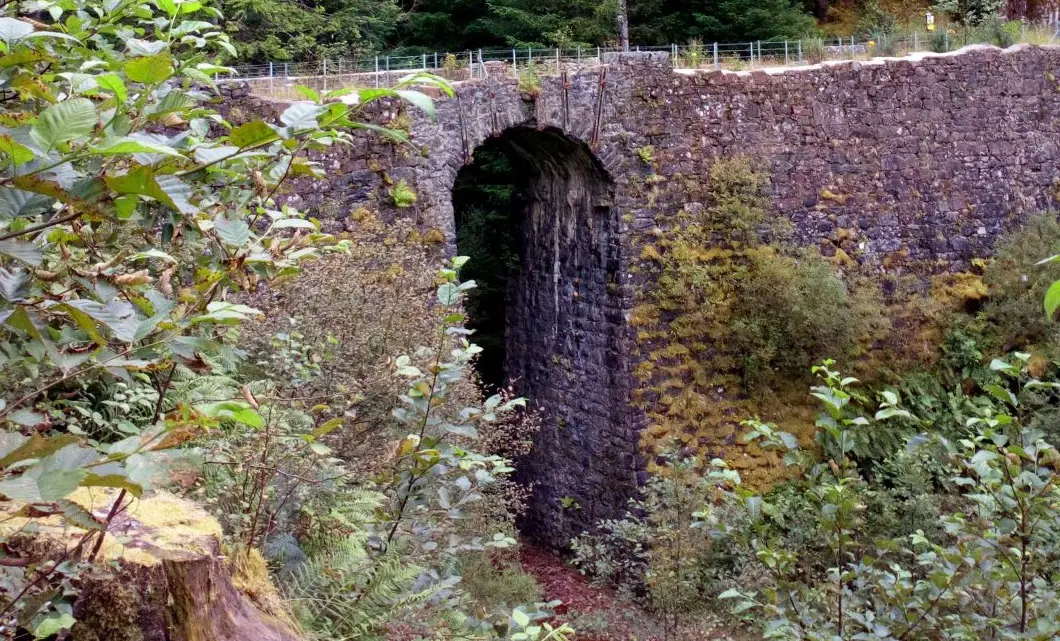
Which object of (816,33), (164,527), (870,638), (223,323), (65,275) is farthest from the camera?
(816,33)

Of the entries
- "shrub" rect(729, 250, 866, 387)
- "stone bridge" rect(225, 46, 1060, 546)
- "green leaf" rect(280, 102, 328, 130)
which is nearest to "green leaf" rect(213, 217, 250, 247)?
"green leaf" rect(280, 102, 328, 130)

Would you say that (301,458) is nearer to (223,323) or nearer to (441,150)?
(223,323)

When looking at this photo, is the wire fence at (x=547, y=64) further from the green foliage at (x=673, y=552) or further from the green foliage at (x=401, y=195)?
the green foliage at (x=673, y=552)

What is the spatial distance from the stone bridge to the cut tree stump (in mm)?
5430

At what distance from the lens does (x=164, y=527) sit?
265cm

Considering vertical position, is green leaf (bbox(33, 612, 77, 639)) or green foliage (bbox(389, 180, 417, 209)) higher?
green foliage (bbox(389, 180, 417, 209))

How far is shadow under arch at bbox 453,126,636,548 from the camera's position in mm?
9141

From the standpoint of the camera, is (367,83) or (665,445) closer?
(367,83)

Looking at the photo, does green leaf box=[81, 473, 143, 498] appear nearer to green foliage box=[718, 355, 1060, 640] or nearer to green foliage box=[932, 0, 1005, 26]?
green foliage box=[718, 355, 1060, 640]

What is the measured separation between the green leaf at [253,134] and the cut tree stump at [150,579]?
3.78ft

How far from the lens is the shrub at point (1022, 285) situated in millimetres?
9984

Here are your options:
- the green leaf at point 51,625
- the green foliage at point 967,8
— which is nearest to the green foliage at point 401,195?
the green leaf at point 51,625

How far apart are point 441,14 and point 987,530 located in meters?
15.2

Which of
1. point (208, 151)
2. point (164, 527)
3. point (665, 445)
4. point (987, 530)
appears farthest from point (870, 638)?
point (665, 445)
